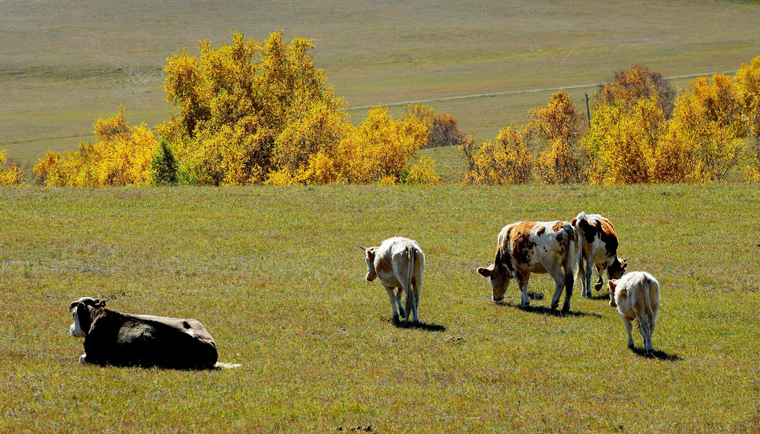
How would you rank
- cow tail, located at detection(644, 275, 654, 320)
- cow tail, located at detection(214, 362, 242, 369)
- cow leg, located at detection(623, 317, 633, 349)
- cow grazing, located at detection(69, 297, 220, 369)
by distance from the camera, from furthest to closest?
1. cow leg, located at detection(623, 317, 633, 349)
2. cow tail, located at detection(644, 275, 654, 320)
3. cow tail, located at detection(214, 362, 242, 369)
4. cow grazing, located at detection(69, 297, 220, 369)

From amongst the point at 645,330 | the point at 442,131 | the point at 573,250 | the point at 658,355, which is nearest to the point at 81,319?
the point at 645,330

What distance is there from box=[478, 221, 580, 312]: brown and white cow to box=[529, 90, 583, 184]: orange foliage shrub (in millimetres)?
54953

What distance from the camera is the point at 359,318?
67.5 ft

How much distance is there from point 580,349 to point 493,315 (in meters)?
4.34

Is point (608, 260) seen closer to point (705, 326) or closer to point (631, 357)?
point (705, 326)

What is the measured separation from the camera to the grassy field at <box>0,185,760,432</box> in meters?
12.4

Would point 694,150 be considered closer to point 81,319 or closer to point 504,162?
point 504,162

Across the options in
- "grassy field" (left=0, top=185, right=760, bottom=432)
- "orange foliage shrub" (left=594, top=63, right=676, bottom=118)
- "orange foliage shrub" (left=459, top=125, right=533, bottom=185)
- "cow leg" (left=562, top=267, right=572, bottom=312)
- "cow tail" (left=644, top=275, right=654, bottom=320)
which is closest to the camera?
"grassy field" (left=0, top=185, right=760, bottom=432)

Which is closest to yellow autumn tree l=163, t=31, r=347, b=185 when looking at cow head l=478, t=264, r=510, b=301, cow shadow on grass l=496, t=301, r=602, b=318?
cow head l=478, t=264, r=510, b=301

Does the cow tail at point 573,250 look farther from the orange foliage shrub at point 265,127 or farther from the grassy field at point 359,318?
the orange foliage shrub at point 265,127

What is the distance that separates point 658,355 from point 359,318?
24.6 feet

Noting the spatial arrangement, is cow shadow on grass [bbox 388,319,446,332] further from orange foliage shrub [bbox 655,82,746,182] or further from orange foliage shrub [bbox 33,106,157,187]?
orange foliage shrub [bbox 655,82,746,182]

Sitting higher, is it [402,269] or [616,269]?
[402,269]

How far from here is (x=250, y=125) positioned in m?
59.3
